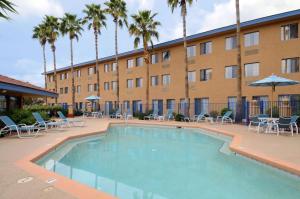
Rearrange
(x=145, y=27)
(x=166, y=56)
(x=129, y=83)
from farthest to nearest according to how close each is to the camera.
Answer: (x=129, y=83) < (x=166, y=56) < (x=145, y=27)

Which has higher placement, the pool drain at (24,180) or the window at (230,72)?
the window at (230,72)

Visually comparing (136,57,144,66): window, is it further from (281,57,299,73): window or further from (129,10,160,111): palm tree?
(281,57,299,73): window

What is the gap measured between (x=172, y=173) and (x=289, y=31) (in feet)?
60.5

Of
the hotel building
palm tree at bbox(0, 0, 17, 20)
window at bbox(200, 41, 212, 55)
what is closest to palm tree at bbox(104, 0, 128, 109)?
the hotel building

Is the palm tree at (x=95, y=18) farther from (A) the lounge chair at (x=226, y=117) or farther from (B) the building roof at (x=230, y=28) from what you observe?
(A) the lounge chair at (x=226, y=117)

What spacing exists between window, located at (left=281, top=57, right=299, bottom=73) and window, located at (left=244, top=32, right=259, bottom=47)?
2897 mm

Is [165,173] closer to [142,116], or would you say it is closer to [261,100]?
[261,100]

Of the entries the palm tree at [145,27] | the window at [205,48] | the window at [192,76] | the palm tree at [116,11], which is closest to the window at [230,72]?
the window at [205,48]

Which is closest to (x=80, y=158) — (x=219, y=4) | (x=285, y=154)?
(x=285, y=154)

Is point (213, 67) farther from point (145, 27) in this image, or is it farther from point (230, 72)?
point (145, 27)

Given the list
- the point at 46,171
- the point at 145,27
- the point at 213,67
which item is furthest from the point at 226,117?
the point at 46,171

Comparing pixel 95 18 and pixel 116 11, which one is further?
pixel 95 18

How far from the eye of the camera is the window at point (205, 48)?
26.1 m

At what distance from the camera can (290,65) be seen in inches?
824
